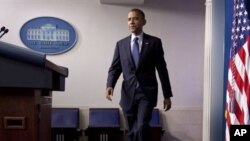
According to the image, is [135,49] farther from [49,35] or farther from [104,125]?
[49,35]

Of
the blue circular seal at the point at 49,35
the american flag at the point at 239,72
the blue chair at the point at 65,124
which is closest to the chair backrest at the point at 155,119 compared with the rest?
the blue chair at the point at 65,124

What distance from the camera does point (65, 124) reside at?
5227 millimetres

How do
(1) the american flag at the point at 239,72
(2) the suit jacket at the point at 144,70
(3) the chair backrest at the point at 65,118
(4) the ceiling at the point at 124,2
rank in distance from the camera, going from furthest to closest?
(4) the ceiling at the point at 124,2, (3) the chair backrest at the point at 65,118, (2) the suit jacket at the point at 144,70, (1) the american flag at the point at 239,72

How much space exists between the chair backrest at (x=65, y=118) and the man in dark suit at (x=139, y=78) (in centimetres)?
240

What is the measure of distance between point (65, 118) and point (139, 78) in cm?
276

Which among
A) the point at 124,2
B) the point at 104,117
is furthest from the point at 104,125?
the point at 124,2

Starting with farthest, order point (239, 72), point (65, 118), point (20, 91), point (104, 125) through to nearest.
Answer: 1. point (65, 118)
2. point (104, 125)
3. point (239, 72)
4. point (20, 91)

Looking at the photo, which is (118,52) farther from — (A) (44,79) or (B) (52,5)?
(B) (52,5)

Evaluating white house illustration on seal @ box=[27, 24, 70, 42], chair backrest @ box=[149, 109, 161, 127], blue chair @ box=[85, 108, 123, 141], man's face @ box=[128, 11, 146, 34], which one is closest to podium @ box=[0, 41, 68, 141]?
man's face @ box=[128, 11, 146, 34]

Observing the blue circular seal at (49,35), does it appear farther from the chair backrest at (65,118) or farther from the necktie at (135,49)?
the necktie at (135,49)

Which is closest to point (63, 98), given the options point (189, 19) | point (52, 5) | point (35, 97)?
point (52, 5)

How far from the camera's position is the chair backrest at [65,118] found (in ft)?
17.1

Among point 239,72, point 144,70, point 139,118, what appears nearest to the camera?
point 239,72

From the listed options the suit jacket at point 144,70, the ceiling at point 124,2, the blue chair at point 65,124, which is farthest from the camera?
the ceiling at point 124,2
